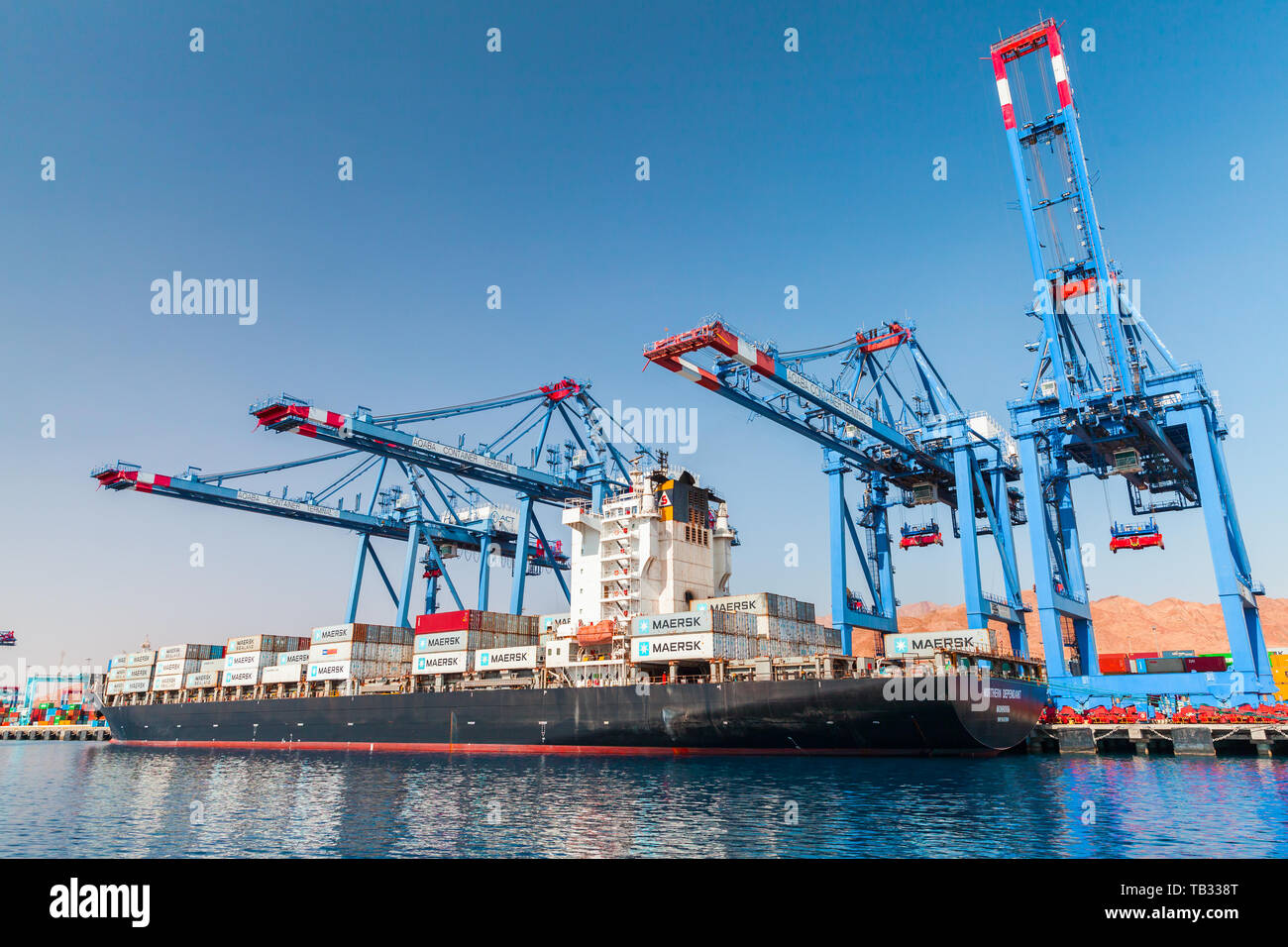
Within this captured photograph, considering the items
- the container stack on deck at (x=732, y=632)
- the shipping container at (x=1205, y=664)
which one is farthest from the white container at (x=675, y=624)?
the shipping container at (x=1205, y=664)

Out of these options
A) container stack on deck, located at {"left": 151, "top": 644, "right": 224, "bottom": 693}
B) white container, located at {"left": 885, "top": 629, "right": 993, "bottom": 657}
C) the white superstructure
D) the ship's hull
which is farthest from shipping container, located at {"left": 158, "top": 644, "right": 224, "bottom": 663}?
white container, located at {"left": 885, "top": 629, "right": 993, "bottom": 657}

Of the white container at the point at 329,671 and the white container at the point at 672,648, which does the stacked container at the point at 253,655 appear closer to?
the white container at the point at 329,671

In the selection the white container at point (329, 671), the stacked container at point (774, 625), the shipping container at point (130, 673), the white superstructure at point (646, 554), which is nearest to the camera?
the stacked container at point (774, 625)

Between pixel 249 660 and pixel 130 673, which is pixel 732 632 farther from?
pixel 130 673

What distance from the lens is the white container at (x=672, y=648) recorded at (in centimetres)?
3569

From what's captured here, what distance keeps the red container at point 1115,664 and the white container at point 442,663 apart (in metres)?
40.9

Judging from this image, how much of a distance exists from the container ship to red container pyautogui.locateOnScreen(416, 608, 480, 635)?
0.13 metres

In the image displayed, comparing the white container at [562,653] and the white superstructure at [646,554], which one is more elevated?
the white superstructure at [646,554]

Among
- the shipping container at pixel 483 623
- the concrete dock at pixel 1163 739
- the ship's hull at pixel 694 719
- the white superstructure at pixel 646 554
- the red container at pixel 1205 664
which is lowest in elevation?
the concrete dock at pixel 1163 739

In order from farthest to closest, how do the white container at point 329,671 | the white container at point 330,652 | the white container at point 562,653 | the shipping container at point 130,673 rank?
the shipping container at point 130,673 → the white container at point 330,652 → the white container at point 329,671 → the white container at point 562,653

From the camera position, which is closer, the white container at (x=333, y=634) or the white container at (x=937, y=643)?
the white container at (x=937, y=643)
